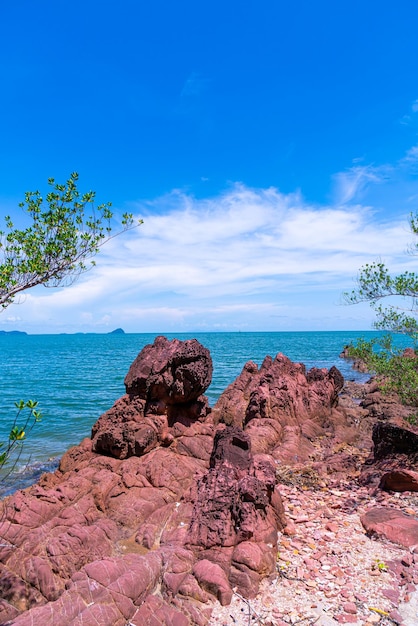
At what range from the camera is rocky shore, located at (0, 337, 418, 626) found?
7266 mm

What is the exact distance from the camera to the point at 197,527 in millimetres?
9281

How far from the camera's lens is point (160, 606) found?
7203 millimetres

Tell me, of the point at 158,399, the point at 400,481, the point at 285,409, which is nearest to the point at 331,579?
the point at 400,481

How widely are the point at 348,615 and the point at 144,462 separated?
8.34 metres

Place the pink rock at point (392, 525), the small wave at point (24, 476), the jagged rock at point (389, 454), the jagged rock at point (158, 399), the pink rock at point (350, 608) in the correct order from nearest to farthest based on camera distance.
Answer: the pink rock at point (350, 608), the pink rock at point (392, 525), the jagged rock at point (389, 454), the jagged rock at point (158, 399), the small wave at point (24, 476)

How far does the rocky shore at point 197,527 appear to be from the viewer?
727 centimetres

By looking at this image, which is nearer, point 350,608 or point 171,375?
point 350,608

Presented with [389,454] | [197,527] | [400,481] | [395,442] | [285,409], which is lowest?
[400,481]

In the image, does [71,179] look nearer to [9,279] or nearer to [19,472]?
[9,279]

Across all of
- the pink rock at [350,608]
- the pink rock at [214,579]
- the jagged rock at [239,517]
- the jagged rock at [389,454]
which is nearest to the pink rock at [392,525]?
the jagged rock at [239,517]

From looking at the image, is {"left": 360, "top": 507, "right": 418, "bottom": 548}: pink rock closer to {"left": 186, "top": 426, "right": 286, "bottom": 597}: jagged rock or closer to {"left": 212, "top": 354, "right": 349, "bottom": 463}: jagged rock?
{"left": 186, "top": 426, "right": 286, "bottom": 597}: jagged rock

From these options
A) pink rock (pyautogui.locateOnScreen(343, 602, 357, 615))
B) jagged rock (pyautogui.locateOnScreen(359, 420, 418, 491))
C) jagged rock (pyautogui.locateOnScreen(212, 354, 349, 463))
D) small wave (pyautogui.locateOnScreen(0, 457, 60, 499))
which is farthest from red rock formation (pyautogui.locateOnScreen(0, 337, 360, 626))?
jagged rock (pyautogui.locateOnScreen(359, 420, 418, 491))

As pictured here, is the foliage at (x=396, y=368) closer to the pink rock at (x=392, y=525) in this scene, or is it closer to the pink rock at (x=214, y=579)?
the pink rock at (x=392, y=525)

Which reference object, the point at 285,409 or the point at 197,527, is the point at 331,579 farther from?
the point at 285,409
